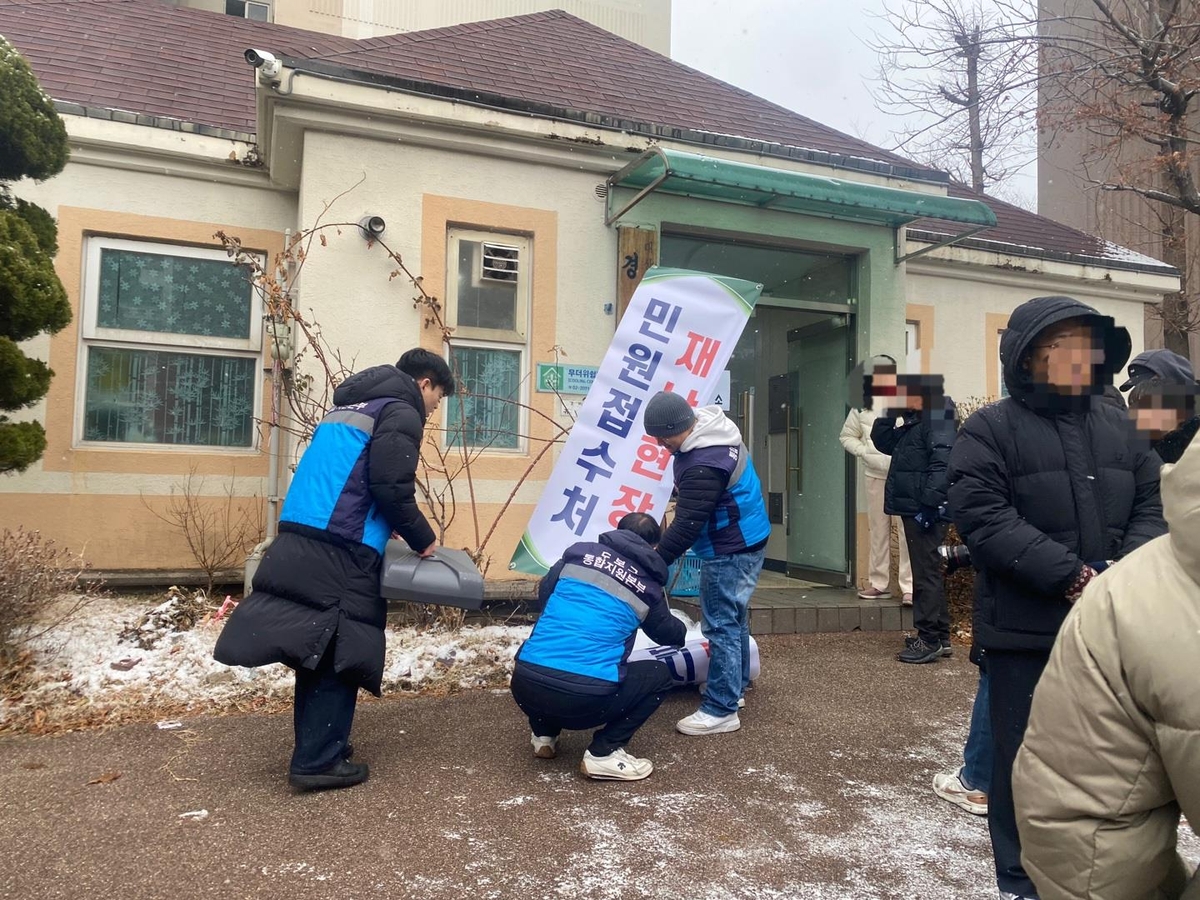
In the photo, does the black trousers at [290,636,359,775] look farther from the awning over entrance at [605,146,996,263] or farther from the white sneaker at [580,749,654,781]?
the awning over entrance at [605,146,996,263]

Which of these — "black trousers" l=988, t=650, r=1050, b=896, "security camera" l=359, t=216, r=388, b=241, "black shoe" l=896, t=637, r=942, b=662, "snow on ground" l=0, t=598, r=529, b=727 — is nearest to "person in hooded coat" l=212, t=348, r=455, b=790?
"snow on ground" l=0, t=598, r=529, b=727

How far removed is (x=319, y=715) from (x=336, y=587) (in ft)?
1.77

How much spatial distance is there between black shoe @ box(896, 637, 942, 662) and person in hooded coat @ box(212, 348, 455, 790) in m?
3.65

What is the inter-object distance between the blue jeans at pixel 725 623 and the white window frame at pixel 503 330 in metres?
2.70

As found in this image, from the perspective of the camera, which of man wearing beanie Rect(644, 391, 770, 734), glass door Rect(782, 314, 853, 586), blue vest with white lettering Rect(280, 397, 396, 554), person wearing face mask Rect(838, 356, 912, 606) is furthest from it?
glass door Rect(782, 314, 853, 586)

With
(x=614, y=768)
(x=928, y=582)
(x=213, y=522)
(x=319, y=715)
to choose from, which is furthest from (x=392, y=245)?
(x=928, y=582)

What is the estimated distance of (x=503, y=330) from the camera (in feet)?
21.4

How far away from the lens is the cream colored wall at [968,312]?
8664 mm

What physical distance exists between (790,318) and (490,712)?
17.8 feet

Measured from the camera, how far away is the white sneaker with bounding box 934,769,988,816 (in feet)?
10.9

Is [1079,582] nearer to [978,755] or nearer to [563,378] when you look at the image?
[978,755]

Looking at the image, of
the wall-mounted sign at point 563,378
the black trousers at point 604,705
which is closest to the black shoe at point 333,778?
the black trousers at point 604,705

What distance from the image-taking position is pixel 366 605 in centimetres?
331

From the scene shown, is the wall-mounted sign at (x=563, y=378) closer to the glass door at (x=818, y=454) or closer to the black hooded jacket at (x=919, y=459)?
the black hooded jacket at (x=919, y=459)
